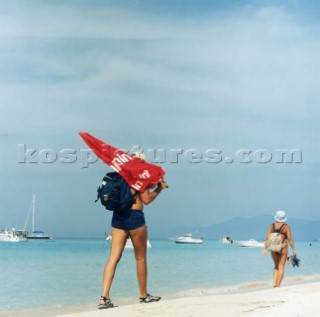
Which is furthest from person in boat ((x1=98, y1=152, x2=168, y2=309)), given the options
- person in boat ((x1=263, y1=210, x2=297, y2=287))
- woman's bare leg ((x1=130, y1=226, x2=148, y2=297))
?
person in boat ((x1=263, y1=210, x2=297, y2=287))

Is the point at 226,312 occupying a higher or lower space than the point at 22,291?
higher

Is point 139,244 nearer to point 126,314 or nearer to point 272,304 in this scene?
point 126,314

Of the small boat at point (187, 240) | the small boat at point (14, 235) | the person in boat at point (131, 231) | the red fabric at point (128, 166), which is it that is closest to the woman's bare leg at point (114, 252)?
the person in boat at point (131, 231)

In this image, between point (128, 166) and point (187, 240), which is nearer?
point (128, 166)

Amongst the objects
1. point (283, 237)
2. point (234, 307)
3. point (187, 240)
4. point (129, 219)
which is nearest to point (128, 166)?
point (129, 219)

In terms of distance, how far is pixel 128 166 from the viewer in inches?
268

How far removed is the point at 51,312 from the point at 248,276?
32.8 feet

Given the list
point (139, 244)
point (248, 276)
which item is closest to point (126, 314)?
point (139, 244)

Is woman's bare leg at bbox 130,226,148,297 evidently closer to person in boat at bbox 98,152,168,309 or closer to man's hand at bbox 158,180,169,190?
person in boat at bbox 98,152,168,309

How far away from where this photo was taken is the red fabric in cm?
672

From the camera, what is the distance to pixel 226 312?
603cm

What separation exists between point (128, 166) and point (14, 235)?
68853mm

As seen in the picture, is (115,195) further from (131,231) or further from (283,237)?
(283,237)

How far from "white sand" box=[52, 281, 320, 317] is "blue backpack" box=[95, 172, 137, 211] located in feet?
3.16
